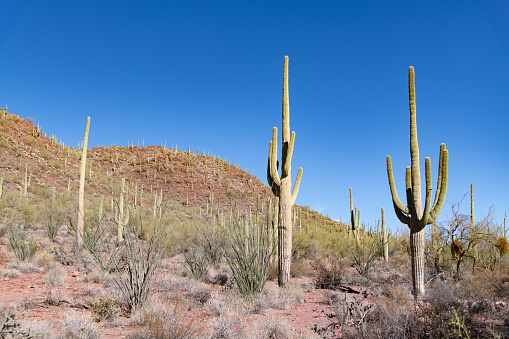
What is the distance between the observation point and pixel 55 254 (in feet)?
45.8

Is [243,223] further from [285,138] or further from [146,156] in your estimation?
[146,156]

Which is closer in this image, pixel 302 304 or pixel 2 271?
pixel 302 304

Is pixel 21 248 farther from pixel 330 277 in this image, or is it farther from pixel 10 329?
pixel 330 277

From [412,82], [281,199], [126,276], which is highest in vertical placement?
[412,82]

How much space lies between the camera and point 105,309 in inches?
256

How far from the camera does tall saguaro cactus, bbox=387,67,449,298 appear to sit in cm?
871

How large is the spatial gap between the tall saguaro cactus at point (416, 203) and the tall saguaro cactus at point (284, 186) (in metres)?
2.89

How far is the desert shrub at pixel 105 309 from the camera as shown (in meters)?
6.35

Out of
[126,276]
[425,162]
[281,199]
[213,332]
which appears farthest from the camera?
[281,199]

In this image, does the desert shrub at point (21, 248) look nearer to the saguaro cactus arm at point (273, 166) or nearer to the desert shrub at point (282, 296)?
the saguaro cactus arm at point (273, 166)

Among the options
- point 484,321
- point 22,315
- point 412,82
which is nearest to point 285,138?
point 412,82

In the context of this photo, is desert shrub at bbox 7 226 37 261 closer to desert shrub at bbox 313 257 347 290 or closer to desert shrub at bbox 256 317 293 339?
desert shrub at bbox 313 257 347 290

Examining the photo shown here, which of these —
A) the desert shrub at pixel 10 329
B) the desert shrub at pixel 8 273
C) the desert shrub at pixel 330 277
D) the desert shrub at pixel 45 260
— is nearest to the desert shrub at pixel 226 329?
the desert shrub at pixel 10 329

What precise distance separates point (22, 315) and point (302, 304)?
18.7 ft
